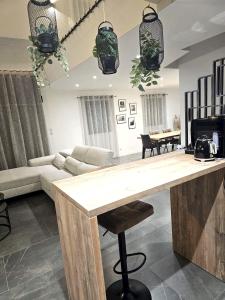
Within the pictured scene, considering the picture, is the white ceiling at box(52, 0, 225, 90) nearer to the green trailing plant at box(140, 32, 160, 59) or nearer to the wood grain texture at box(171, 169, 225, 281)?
the green trailing plant at box(140, 32, 160, 59)

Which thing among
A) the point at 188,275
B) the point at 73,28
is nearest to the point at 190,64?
the point at 73,28

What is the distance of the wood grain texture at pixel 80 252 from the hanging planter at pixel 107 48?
1022 mm

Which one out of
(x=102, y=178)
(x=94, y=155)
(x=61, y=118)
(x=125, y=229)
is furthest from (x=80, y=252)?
(x=61, y=118)

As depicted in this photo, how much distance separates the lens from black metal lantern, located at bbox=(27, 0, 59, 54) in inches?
56.0

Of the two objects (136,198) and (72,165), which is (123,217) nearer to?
(136,198)

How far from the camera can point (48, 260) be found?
2176mm

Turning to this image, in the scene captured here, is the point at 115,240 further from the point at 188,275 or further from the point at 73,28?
the point at 73,28

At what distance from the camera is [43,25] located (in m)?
1.44

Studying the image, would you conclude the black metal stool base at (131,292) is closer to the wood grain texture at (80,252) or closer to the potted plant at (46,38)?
the wood grain texture at (80,252)

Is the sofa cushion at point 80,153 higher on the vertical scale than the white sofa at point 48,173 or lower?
higher

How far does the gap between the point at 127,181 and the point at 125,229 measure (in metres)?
0.33

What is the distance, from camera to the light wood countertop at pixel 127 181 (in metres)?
1.02

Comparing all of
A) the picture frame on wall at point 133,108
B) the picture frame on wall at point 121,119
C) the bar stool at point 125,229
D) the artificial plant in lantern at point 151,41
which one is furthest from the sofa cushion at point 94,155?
the picture frame on wall at point 133,108

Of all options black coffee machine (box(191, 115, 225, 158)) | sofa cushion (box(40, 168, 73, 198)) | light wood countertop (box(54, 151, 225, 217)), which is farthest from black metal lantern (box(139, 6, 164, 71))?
sofa cushion (box(40, 168, 73, 198))
